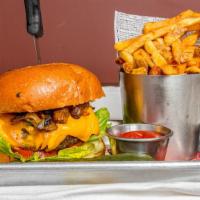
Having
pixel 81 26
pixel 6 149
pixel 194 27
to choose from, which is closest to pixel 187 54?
pixel 194 27

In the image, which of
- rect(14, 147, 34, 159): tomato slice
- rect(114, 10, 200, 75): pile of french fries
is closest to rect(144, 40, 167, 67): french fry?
rect(114, 10, 200, 75): pile of french fries

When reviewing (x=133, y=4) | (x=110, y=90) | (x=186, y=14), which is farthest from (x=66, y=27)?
(x=186, y=14)

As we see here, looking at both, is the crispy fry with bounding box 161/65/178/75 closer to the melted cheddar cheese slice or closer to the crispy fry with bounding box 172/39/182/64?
the crispy fry with bounding box 172/39/182/64

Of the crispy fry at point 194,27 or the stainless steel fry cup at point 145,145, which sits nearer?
the stainless steel fry cup at point 145,145

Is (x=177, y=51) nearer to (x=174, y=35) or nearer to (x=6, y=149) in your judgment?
(x=174, y=35)

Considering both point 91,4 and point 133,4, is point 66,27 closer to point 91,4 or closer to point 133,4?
point 91,4

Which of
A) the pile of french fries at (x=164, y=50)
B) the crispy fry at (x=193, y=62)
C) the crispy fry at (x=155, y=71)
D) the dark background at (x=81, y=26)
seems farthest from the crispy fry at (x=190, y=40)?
the dark background at (x=81, y=26)

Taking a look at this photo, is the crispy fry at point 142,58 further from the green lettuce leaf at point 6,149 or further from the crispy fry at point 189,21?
the green lettuce leaf at point 6,149
